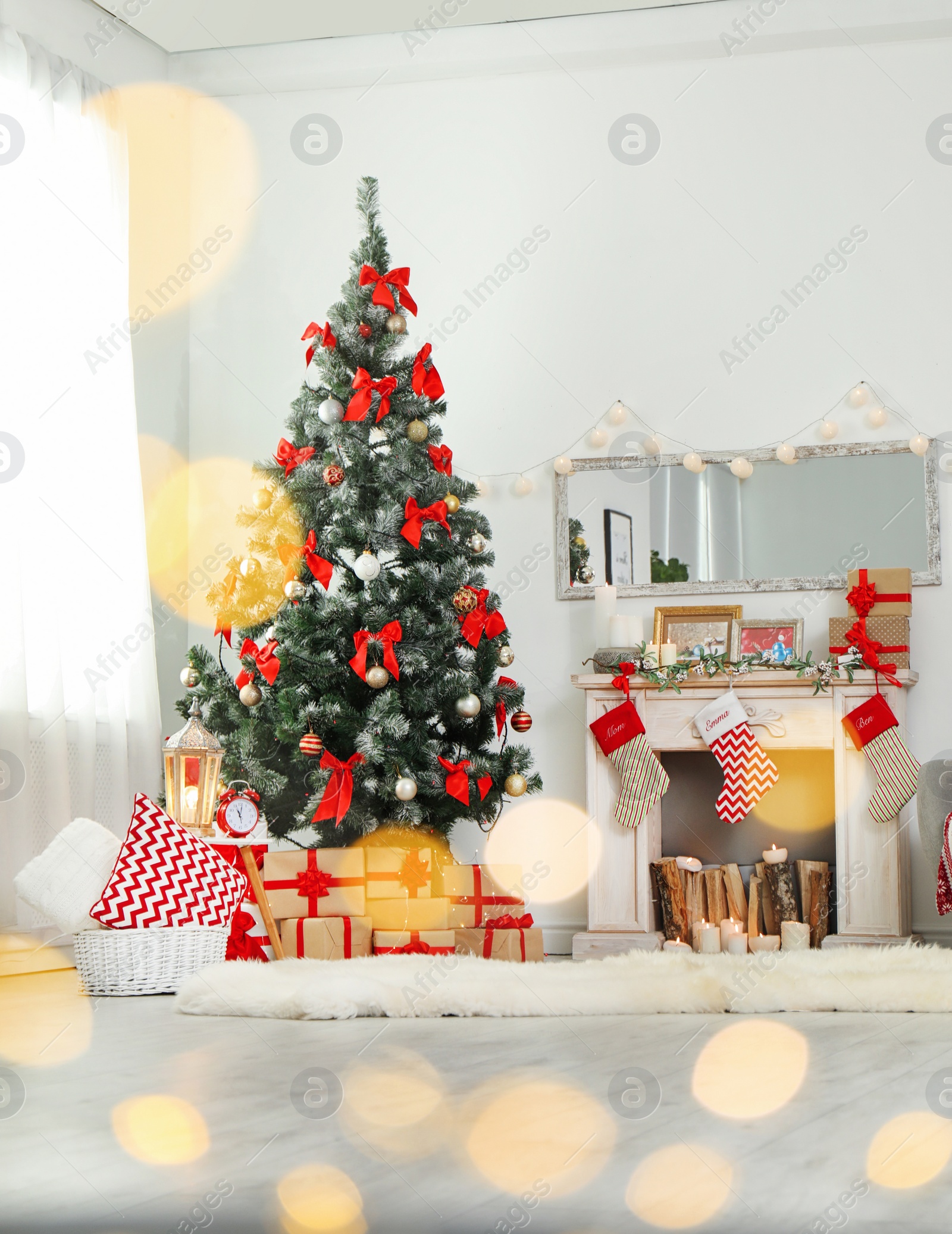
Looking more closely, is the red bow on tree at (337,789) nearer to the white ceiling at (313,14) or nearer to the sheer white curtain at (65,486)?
the sheer white curtain at (65,486)

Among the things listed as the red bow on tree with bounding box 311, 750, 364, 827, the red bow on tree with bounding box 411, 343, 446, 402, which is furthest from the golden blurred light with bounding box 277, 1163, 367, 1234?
the red bow on tree with bounding box 411, 343, 446, 402

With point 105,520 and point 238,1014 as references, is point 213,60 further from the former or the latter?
point 238,1014

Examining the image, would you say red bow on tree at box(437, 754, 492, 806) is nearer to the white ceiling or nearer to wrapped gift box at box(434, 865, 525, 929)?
wrapped gift box at box(434, 865, 525, 929)

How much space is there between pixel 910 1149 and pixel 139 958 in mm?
1705

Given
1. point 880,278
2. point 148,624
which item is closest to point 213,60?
point 148,624

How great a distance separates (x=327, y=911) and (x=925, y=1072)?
162 cm

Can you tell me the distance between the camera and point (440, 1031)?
206cm

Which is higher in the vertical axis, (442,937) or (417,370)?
(417,370)

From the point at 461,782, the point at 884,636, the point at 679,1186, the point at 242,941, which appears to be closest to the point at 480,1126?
the point at 679,1186

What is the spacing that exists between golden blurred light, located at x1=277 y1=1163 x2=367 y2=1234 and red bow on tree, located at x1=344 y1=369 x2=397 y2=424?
230 cm

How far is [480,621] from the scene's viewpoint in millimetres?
3223

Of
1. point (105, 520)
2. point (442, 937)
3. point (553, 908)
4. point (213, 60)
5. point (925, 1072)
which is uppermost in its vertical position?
point (213, 60)

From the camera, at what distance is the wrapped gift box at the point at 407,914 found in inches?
118

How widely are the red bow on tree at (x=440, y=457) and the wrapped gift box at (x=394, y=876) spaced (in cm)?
107
